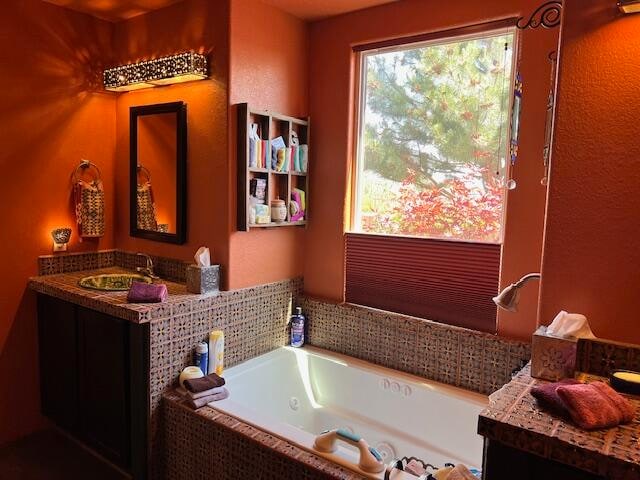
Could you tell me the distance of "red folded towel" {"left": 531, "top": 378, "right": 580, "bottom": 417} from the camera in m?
1.41

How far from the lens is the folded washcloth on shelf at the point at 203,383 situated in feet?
7.30

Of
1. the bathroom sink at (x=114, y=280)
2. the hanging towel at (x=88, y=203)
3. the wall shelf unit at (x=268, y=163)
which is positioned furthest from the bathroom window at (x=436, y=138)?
the hanging towel at (x=88, y=203)

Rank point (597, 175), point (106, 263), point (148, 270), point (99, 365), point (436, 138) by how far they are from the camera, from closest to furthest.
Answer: point (597, 175) → point (99, 365) → point (436, 138) → point (148, 270) → point (106, 263)

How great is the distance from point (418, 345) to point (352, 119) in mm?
1338

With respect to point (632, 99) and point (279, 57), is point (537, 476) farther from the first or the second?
point (279, 57)

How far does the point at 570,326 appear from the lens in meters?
1.66

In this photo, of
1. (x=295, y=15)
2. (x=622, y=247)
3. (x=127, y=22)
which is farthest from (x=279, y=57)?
(x=622, y=247)

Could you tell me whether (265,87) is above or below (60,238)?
above

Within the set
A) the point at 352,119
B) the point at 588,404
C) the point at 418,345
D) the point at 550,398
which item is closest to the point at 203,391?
the point at 418,345

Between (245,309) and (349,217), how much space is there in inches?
32.1

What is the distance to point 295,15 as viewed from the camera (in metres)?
2.88

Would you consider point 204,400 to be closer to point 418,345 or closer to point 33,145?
point 418,345

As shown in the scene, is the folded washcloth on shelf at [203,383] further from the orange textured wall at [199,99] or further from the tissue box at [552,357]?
the tissue box at [552,357]

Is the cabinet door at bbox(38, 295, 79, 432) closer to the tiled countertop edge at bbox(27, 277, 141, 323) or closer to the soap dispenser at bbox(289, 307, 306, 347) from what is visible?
the tiled countertop edge at bbox(27, 277, 141, 323)
